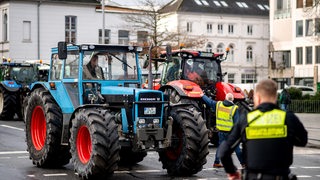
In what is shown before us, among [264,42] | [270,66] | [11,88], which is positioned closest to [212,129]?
[11,88]

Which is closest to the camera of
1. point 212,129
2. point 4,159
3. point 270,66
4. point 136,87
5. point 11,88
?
point 136,87

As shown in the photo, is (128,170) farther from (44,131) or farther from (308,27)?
(308,27)

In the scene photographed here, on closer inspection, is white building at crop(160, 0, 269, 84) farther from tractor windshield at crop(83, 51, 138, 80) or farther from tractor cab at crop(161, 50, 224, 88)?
tractor windshield at crop(83, 51, 138, 80)

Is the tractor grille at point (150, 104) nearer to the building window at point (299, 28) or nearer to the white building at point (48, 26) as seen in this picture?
the white building at point (48, 26)

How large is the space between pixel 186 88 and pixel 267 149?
12.7 m

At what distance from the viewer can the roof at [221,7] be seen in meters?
85.3

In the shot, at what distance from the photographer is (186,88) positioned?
19797 millimetres

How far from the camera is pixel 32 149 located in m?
16.0

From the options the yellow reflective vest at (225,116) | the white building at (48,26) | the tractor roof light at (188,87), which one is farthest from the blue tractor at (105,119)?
the white building at (48,26)

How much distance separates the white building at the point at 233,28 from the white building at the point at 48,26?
24846mm

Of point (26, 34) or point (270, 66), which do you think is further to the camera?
point (270, 66)

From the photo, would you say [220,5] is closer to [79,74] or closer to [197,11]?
[197,11]

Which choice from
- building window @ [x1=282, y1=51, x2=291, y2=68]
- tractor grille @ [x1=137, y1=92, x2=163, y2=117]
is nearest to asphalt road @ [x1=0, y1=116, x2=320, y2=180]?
tractor grille @ [x1=137, y1=92, x2=163, y2=117]

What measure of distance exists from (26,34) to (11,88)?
87.5 ft
